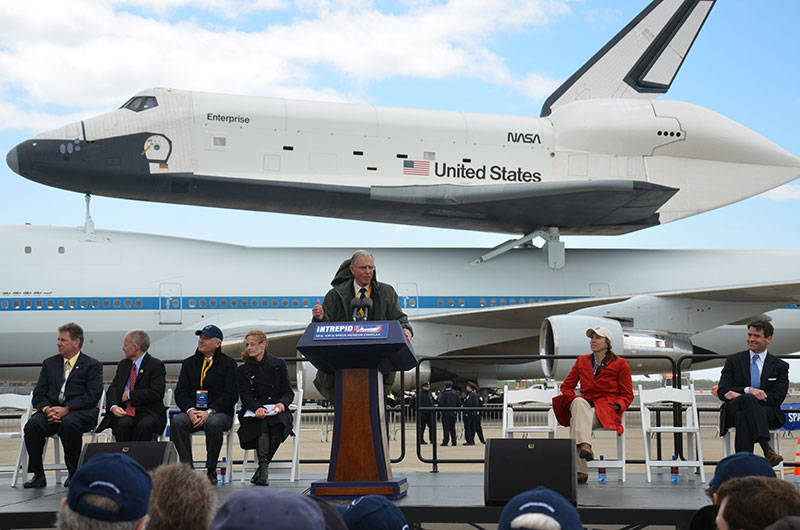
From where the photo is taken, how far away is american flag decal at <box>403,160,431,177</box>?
13.6m

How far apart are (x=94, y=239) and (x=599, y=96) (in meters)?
8.94

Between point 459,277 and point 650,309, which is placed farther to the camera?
point 459,277

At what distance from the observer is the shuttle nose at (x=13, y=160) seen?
42.6 feet

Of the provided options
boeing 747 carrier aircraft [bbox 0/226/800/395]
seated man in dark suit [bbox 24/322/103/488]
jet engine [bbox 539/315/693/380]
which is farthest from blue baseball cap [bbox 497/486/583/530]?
boeing 747 carrier aircraft [bbox 0/226/800/395]

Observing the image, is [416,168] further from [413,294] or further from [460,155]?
[413,294]

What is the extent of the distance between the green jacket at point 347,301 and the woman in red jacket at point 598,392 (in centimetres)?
147

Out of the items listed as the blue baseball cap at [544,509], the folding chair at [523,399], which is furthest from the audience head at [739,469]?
the folding chair at [523,399]

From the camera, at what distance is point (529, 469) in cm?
508

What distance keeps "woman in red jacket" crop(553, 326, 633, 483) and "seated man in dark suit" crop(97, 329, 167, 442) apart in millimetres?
3084

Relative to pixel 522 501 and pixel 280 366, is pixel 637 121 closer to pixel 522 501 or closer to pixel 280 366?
pixel 280 366

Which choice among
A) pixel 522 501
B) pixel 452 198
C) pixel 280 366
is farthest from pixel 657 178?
pixel 522 501

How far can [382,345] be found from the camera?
502 centimetres

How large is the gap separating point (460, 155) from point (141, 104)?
5.05 m

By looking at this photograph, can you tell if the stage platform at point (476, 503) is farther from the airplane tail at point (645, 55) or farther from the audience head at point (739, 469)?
the airplane tail at point (645, 55)
